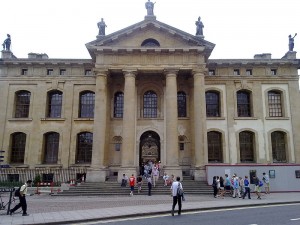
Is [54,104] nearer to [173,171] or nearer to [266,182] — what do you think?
[173,171]

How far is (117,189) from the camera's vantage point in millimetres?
23812

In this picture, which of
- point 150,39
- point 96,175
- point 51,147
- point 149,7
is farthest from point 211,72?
point 51,147

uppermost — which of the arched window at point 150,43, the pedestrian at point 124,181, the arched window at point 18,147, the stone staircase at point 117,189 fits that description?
the arched window at point 150,43

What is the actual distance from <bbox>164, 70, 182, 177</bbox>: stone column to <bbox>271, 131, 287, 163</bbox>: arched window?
12.0 meters

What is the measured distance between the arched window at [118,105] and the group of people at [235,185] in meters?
12.9

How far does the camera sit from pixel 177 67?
1120 inches

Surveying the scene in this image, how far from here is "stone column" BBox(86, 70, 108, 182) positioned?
26.1 meters

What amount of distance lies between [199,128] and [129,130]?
6283 millimetres

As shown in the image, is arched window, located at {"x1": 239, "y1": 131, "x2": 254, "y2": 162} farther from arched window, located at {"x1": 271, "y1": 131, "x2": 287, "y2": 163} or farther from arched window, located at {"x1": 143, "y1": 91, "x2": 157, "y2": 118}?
arched window, located at {"x1": 143, "y1": 91, "x2": 157, "y2": 118}

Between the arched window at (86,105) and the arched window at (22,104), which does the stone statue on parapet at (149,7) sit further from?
the arched window at (22,104)

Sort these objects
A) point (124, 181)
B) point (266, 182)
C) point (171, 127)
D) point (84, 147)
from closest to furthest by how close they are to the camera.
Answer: point (266, 182) < point (124, 181) < point (171, 127) < point (84, 147)

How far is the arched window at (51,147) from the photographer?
31797mm

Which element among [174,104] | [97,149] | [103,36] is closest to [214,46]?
[174,104]

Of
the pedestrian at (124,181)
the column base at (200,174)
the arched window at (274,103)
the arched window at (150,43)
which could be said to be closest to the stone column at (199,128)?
the column base at (200,174)
